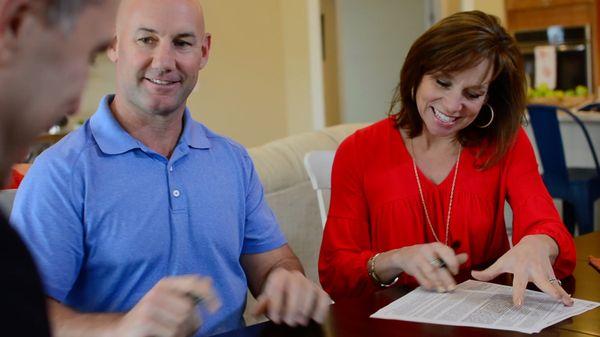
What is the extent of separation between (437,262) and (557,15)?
750 centimetres

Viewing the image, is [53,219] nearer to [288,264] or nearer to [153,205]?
[153,205]

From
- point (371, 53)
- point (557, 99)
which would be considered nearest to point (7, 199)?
point (557, 99)

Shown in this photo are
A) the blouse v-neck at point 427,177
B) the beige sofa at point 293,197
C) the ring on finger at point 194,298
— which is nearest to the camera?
the ring on finger at point 194,298

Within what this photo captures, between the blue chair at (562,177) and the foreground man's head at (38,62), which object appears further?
the blue chair at (562,177)

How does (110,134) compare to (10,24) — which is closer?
(10,24)

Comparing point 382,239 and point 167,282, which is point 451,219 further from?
point 167,282

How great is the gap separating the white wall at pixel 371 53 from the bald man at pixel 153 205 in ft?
18.9

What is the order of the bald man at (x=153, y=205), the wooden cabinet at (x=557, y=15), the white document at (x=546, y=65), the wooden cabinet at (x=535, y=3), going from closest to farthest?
the bald man at (x=153, y=205) → the white document at (x=546, y=65) → the wooden cabinet at (x=557, y=15) → the wooden cabinet at (x=535, y=3)

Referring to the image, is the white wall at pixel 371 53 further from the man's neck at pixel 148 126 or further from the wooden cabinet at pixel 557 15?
the man's neck at pixel 148 126

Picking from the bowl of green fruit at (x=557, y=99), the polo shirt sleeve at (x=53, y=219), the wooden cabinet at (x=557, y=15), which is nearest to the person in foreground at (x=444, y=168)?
the polo shirt sleeve at (x=53, y=219)

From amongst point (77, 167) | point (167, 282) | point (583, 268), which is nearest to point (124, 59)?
point (77, 167)

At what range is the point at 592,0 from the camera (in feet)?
26.6

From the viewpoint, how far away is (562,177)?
381 cm

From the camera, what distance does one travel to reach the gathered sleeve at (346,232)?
1852 mm
